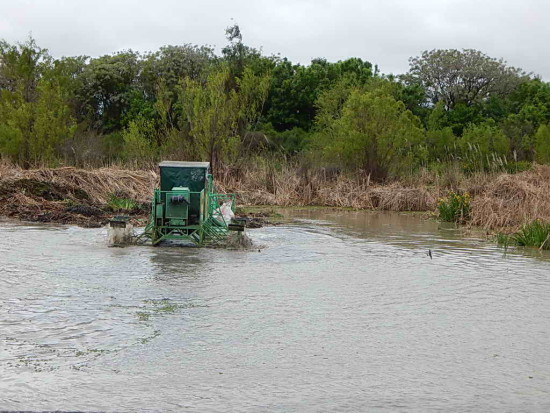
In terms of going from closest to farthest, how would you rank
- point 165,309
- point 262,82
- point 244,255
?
point 165,309 → point 244,255 → point 262,82

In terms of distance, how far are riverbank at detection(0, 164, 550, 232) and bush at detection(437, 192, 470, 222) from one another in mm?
310

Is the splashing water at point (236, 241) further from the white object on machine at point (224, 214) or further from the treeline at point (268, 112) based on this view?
the treeline at point (268, 112)

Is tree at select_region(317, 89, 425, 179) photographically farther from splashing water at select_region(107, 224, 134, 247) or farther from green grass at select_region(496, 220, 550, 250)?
splashing water at select_region(107, 224, 134, 247)

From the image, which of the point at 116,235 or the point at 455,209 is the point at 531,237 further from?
the point at 116,235

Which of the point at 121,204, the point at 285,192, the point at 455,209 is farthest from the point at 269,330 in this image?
the point at 285,192

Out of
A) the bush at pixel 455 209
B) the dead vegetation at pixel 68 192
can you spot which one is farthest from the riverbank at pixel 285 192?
the bush at pixel 455 209

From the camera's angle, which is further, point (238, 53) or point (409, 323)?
point (238, 53)

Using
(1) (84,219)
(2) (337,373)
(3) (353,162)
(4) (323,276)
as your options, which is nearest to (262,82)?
(3) (353,162)

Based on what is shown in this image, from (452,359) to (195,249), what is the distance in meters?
9.08

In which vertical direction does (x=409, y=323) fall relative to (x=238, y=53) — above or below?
below

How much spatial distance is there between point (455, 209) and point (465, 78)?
139 ft

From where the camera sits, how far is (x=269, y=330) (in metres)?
9.43

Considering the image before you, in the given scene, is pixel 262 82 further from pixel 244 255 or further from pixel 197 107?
pixel 244 255

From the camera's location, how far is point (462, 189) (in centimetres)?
2756
